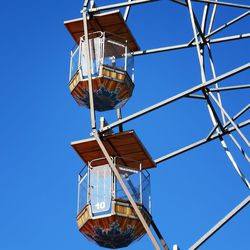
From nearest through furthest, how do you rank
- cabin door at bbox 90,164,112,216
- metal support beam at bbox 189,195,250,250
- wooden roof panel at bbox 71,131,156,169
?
metal support beam at bbox 189,195,250,250, cabin door at bbox 90,164,112,216, wooden roof panel at bbox 71,131,156,169

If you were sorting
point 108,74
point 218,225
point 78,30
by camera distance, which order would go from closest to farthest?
point 218,225 < point 108,74 < point 78,30

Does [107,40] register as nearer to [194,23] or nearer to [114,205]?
[194,23]

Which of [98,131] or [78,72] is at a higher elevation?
[78,72]

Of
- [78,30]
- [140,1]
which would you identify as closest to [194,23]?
[140,1]

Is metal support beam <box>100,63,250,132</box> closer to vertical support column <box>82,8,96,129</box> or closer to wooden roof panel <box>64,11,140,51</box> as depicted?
vertical support column <box>82,8,96,129</box>

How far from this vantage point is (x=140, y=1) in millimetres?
21281

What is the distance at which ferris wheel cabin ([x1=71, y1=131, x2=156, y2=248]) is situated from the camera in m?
19.3

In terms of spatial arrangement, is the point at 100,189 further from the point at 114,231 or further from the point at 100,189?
the point at 114,231

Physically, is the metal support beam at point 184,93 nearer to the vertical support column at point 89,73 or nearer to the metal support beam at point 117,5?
the vertical support column at point 89,73

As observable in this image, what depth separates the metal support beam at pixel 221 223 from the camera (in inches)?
707

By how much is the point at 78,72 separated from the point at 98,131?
179 centimetres

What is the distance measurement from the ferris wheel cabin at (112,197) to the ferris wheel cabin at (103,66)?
1.08m

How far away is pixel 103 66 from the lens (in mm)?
20781

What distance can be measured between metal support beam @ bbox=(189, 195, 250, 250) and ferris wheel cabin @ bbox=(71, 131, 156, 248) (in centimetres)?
157
